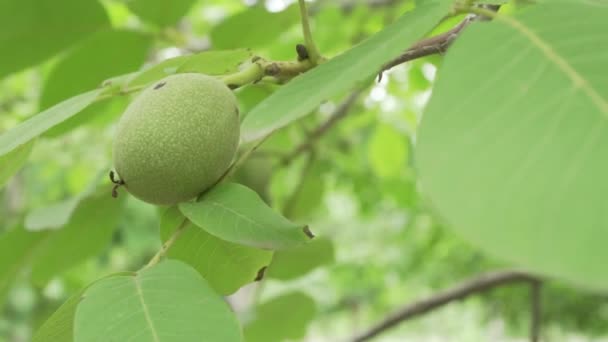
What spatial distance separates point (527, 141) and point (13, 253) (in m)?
0.98

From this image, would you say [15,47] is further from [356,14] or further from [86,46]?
[356,14]

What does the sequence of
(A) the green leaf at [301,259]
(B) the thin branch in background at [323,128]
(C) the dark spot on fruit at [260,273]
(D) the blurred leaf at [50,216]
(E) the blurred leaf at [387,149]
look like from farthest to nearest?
(E) the blurred leaf at [387,149]
(B) the thin branch in background at [323,128]
(A) the green leaf at [301,259]
(D) the blurred leaf at [50,216]
(C) the dark spot on fruit at [260,273]

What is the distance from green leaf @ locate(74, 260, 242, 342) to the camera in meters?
0.66

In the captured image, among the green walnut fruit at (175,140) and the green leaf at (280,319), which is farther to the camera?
the green leaf at (280,319)

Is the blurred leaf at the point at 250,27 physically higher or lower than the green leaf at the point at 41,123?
lower

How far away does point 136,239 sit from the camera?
13.2 ft

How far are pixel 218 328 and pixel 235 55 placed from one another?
0.39 meters

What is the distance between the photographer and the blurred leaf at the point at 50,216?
1059 millimetres

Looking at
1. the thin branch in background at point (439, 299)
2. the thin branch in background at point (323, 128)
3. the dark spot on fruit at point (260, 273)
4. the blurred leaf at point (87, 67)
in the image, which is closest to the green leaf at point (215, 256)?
the dark spot on fruit at point (260, 273)

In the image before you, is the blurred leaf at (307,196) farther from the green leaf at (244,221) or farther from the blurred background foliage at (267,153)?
the green leaf at (244,221)

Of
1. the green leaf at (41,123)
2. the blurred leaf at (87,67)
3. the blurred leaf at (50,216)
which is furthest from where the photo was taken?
the blurred leaf at (87,67)

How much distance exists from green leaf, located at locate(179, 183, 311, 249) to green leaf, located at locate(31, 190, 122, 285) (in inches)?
19.8

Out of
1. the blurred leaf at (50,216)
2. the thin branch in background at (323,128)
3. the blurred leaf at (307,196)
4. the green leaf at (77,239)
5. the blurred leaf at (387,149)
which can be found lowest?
the blurred leaf at (387,149)

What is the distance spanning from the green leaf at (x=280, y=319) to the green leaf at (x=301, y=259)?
0.07 m
